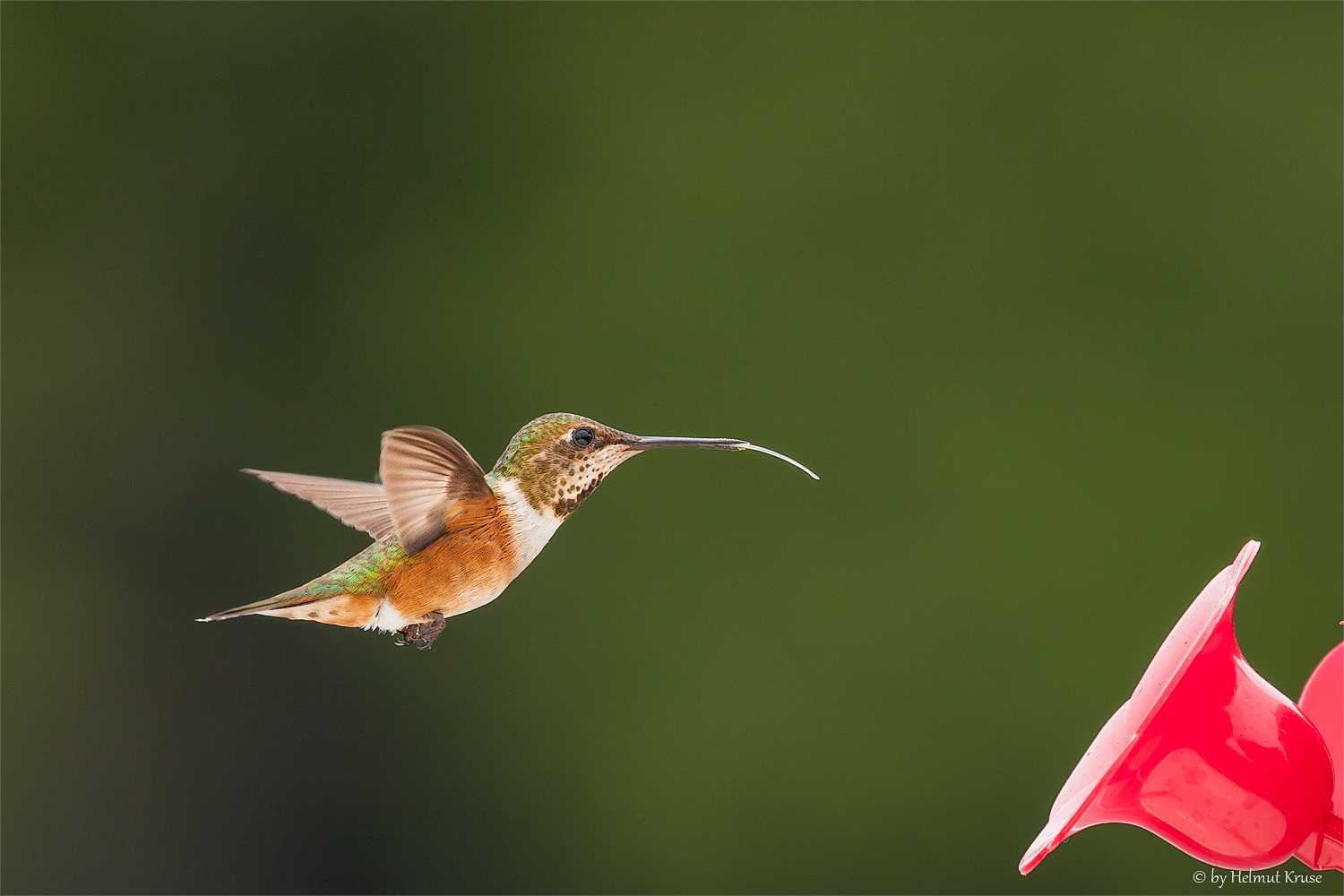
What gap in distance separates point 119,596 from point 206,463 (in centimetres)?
45

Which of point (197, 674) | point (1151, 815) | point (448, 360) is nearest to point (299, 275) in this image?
point (448, 360)

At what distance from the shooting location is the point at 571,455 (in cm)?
95

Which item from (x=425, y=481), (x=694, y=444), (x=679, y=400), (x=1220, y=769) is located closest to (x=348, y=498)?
(x=425, y=481)

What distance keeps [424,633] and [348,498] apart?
0.53 feet

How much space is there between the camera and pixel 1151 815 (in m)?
1.11

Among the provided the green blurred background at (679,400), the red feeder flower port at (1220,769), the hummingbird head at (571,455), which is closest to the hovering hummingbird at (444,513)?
the hummingbird head at (571,455)

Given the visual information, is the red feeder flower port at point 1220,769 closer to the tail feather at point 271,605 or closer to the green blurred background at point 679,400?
the tail feather at point 271,605

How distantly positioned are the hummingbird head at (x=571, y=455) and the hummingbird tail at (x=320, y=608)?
A: 0.72ft

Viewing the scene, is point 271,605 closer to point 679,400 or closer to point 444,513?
point 444,513

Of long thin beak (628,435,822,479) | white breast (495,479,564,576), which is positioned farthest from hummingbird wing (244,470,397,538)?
long thin beak (628,435,822,479)

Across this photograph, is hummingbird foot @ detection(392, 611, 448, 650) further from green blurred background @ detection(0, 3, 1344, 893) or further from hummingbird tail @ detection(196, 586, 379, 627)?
green blurred background @ detection(0, 3, 1344, 893)

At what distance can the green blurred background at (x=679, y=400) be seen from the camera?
2.98 meters

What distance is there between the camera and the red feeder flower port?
1052 millimetres

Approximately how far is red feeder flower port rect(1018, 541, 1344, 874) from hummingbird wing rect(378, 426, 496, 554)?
554 millimetres
